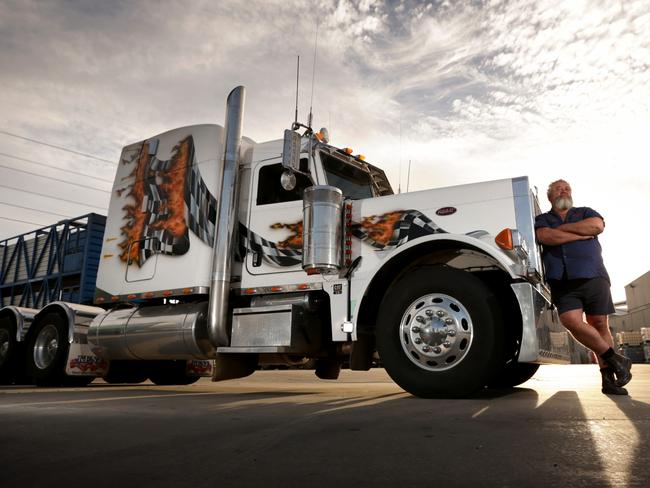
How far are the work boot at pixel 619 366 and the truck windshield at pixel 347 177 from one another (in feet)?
9.50

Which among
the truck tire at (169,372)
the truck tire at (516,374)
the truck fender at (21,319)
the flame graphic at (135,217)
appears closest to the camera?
the truck tire at (516,374)

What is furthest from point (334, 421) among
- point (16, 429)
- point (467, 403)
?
point (16, 429)

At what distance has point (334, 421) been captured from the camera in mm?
3047

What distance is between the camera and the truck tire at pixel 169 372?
827 centimetres

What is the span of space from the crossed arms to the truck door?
2314mm

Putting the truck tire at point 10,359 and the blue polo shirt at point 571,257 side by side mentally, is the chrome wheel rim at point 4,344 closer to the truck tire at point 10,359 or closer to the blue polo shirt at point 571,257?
the truck tire at point 10,359

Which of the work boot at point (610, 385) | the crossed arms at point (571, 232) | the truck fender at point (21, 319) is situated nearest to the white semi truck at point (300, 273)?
the crossed arms at point (571, 232)

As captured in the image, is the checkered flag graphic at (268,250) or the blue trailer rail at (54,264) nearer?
the checkered flag graphic at (268,250)

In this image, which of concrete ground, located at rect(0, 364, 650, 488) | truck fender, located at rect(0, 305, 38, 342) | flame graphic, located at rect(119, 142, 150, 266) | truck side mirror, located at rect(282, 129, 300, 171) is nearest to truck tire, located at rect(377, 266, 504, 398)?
concrete ground, located at rect(0, 364, 650, 488)

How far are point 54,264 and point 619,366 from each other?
11468mm

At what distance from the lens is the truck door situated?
5566mm

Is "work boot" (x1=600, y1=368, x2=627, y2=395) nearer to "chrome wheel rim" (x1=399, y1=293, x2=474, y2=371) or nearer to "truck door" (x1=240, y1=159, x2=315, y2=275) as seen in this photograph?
"chrome wheel rim" (x1=399, y1=293, x2=474, y2=371)

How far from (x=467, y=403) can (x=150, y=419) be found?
224 centimetres

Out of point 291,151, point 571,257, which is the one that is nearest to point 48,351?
point 291,151
